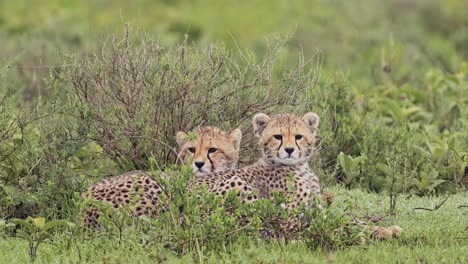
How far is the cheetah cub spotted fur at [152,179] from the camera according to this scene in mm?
6801

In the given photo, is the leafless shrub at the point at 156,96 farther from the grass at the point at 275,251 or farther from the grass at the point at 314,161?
the grass at the point at 275,251

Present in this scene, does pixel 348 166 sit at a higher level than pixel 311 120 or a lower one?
lower

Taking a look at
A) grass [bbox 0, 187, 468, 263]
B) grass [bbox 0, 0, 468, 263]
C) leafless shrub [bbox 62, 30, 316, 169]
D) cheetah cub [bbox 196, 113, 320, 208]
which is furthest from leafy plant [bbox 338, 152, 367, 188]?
grass [bbox 0, 187, 468, 263]

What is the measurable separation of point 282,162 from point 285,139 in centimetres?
16

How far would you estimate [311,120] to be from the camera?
7.31 m

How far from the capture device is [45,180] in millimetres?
7422

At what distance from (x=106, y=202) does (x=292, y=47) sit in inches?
415

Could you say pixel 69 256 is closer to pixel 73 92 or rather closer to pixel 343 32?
pixel 73 92

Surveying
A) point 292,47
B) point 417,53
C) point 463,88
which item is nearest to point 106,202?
point 463,88

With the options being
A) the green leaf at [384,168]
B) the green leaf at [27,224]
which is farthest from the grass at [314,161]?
the green leaf at [27,224]

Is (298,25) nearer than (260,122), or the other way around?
(260,122)

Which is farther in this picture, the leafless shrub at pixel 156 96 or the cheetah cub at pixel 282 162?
the leafless shrub at pixel 156 96

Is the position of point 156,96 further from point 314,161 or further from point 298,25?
point 298,25

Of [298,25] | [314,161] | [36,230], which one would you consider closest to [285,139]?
[314,161]
